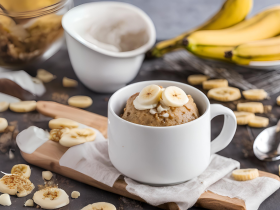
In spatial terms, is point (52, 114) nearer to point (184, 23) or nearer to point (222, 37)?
point (222, 37)

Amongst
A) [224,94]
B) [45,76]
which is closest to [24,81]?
[45,76]

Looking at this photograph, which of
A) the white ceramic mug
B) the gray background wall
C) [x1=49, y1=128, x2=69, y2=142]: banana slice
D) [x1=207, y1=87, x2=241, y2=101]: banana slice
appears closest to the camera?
the white ceramic mug

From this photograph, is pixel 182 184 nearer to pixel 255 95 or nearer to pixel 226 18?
pixel 255 95

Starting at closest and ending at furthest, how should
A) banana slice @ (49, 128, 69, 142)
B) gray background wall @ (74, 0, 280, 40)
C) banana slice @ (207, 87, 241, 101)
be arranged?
banana slice @ (49, 128, 69, 142), banana slice @ (207, 87, 241, 101), gray background wall @ (74, 0, 280, 40)

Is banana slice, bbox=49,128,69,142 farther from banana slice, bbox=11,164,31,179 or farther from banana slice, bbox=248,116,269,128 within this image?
banana slice, bbox=248,116,269,128

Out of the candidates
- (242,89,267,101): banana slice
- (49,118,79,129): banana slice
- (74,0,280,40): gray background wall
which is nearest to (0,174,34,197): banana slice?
(49,118,79,129): banana slice

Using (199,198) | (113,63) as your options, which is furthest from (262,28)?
(199,198)
